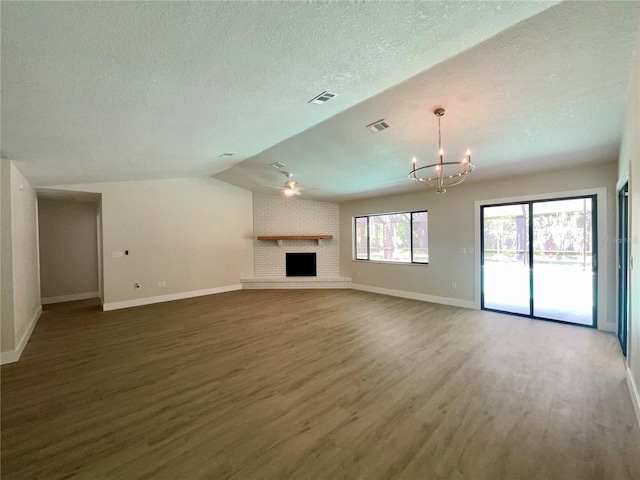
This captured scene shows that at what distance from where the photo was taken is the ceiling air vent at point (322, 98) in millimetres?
2432

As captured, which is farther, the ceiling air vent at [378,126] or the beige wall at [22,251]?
the beige wall at [22,251]

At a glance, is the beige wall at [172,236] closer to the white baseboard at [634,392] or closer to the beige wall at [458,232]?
the beige wall at [458,232]

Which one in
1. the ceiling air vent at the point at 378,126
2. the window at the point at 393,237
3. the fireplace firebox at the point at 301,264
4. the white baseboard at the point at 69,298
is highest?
the ceiling air vent at the point at 378,126

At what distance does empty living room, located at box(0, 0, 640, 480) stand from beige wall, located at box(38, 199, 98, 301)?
0.95 m

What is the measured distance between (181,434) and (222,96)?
2.68 m

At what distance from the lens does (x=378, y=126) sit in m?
3.35

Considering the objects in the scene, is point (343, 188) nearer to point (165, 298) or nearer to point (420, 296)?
point (420, 296)

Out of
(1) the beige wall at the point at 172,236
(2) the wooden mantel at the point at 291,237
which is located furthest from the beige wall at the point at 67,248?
(2) the wooden mantel at the point at 291,237

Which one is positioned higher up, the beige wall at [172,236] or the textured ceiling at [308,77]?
the textured ceiling at [308,77]

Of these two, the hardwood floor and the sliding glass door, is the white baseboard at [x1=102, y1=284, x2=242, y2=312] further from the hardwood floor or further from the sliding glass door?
the sliding glass door

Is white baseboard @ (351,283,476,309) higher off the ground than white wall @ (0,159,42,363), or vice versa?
white wall @ (0,159,42,363)

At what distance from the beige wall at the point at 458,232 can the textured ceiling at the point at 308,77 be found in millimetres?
506

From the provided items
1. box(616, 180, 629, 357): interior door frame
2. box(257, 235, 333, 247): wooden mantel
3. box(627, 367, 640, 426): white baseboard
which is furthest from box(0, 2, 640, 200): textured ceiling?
box(257, 235, 333, 247): wooden mantel

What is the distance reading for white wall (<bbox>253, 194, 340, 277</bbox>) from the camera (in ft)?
26.7
